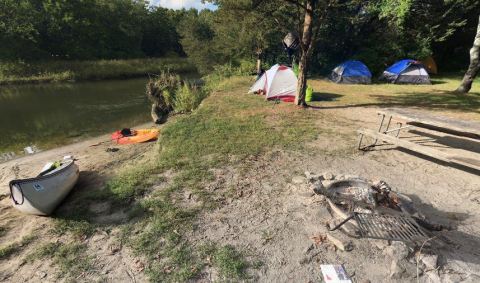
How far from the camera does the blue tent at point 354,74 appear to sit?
642 inches

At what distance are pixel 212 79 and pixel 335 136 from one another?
560 inches

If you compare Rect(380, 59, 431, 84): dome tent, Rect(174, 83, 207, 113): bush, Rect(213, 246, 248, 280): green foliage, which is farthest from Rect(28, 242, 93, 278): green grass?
Rect(380, 59, 431, 84): dome tent

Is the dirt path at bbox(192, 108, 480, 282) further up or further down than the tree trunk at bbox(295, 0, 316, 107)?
further down

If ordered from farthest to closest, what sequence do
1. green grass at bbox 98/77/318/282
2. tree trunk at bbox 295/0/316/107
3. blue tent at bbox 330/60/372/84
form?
blue tent at bbox 330/60/372/84
tree trunk at bbox 295/0/316/107
green grass at bbox 98/77/318/282

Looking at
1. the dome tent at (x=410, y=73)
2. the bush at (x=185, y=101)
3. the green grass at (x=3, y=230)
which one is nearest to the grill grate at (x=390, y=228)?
the green grass at (x=3, y=230)

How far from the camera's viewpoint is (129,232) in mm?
4164

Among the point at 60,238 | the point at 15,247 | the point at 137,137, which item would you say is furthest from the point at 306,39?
the point at 15,247

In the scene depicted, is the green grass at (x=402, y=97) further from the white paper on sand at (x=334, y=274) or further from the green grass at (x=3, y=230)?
the green grass at (x=3, y=230)

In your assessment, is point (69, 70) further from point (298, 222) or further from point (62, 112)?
point (298, 222)

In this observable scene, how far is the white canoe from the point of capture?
15.0ft

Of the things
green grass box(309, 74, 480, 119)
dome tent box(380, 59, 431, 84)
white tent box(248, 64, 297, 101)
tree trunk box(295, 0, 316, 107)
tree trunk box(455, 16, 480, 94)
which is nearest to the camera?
tree trunk box(295, 0, 316, 107)

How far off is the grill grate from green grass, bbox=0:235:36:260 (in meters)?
4.71

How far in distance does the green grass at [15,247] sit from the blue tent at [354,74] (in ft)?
52.9

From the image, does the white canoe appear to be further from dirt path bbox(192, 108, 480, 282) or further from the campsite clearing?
dirt path bbox(192, 108, 480, 282)
